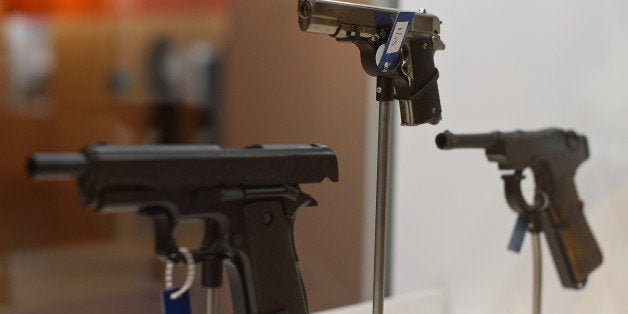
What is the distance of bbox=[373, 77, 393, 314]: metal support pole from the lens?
127cm

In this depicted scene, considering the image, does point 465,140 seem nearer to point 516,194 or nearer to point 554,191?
point 516,194

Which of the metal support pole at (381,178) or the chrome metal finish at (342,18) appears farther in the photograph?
the metal support pole at (381,178)

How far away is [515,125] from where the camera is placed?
6.34 feet

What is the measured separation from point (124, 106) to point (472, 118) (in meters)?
0.90

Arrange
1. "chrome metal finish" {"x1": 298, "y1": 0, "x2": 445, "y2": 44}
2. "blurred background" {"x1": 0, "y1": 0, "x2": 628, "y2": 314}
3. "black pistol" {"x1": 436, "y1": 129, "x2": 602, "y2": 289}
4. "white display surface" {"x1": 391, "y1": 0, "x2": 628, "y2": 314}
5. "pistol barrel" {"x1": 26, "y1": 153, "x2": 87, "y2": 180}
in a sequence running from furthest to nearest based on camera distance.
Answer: "white display surface" {"x1": 391, "y1": 0, "x2": 628, "y2": 314} < "black pistol" {"x1": 436, "y1": 129, "x2": 602, "y2": 289} < "blurred background" {"x1": 0, "y1": 0, "x2": 628, "y2": 314} < "chrome metal finish" {"x1": 298, "y1": 0, "x2": 445, "y2": 44} < "pistol barrel" {"x1": 26, "y1": 153, "x2": 87, "y2": 180}

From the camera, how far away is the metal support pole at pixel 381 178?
1.27 m

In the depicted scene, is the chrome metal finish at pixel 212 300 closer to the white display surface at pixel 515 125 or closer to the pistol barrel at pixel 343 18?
the pistol barrel at pixel 343 18

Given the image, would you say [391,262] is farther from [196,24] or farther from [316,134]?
[196,24]

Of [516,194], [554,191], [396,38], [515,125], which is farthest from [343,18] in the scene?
[515,125]

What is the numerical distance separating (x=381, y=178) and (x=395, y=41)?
0.76 feet

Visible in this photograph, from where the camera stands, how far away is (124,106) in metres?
1.44

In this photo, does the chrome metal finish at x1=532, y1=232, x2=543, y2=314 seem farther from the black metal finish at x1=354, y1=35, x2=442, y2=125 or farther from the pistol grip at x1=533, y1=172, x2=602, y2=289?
the black metal finish at x1=354, y1=35, x2=442, y2=125

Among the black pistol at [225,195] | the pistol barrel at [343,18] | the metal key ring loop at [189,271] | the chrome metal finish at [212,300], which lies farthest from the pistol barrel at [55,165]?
the pistol barrel at [343,18]

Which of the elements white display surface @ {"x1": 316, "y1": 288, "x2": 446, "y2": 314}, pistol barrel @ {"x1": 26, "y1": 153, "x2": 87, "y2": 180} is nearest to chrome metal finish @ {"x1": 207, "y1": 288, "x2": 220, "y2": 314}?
pistol barrel @ {"x1": 26, "y1": 153, "x2": 87, "y2": 180}
